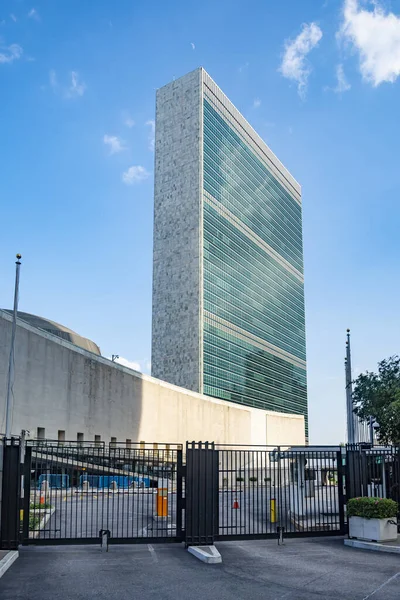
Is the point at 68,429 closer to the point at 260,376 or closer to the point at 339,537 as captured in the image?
the point at 339,537

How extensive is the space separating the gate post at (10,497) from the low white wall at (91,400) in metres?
36.6

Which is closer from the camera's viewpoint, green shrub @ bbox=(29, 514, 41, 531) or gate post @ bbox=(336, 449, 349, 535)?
green shrub @ bbox=(29, 514, 41, 531)

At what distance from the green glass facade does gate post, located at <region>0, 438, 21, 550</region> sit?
123m

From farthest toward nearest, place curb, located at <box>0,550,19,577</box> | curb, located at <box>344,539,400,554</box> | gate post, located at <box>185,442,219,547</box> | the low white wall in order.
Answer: the low white wall
gate post, located at <box>185,442,219,547</box>
curb, located at <box>344,539,400,554</box>
curb, located at <box>0,550,19,577</box>

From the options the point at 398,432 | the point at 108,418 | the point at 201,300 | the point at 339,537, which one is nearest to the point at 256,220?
the point at 201,300

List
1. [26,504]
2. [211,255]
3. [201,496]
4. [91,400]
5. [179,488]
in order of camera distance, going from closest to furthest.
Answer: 1. [26,504]
2. [179,488]
3. [201,496]
4. [91,400]
5. [211,255]

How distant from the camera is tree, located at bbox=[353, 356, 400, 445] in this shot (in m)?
40.0

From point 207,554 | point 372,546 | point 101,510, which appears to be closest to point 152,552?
point 207,554

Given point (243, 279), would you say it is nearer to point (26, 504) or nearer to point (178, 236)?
point (178, 236)

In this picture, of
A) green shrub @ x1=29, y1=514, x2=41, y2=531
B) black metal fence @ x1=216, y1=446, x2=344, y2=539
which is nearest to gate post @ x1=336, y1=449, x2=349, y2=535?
black metal fence @ x1=216, y1=446, x2=344, y2=539

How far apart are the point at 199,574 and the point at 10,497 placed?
19.1 feet

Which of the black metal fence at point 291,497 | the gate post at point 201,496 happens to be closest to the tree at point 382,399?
the black metal fence at point 291,497

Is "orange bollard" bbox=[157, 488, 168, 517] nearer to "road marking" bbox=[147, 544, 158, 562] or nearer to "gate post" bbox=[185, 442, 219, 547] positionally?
"road marking" bbox=[147, 544, 158, 562]

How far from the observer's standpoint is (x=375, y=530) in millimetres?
18797
